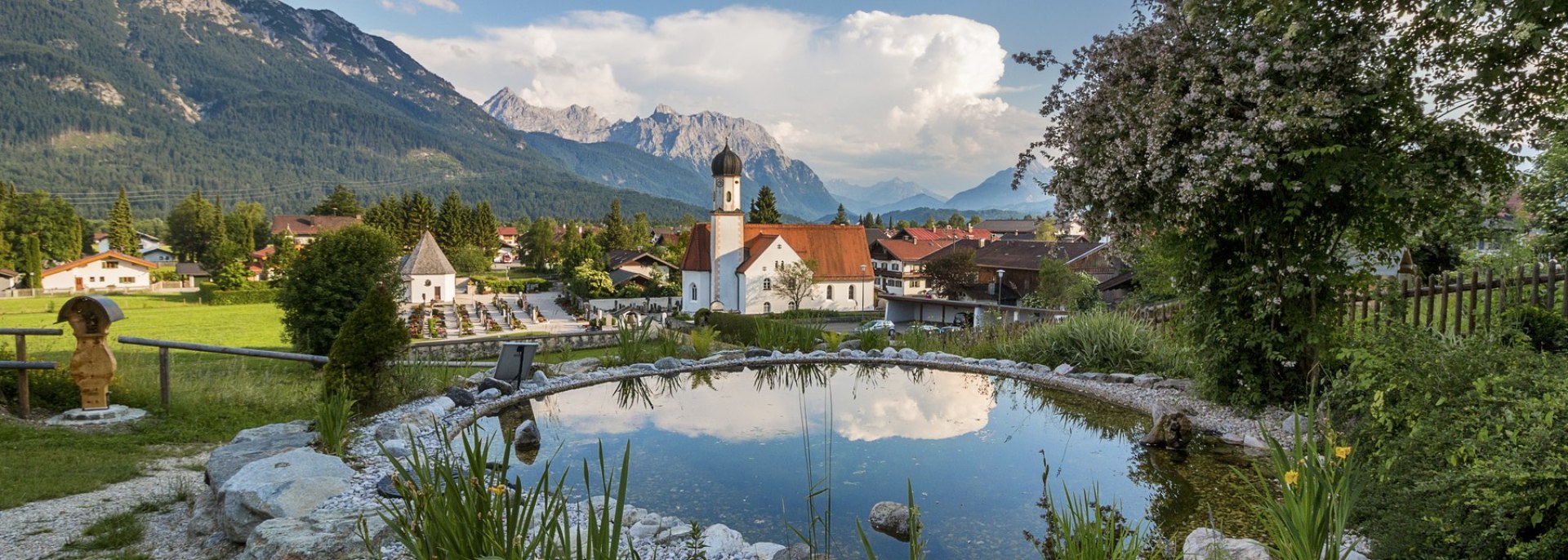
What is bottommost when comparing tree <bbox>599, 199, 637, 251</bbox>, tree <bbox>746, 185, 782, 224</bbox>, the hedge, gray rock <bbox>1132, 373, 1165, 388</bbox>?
the hedge

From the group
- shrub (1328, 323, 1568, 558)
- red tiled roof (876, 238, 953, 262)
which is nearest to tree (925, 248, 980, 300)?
red tiled roof (876, 238, 953, 262)

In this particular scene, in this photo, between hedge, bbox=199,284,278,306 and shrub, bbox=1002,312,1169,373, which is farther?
hedge, bbox=199,284,278,306

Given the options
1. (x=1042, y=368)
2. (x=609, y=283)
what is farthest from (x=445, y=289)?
(x=1042, y=368)

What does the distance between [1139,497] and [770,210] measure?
5256cm

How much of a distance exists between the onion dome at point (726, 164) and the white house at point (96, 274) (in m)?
54.8

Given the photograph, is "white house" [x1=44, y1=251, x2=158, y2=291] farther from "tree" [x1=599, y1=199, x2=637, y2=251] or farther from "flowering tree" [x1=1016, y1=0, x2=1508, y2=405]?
"flowering tree" [x1=1016, y1=0, x2=1508, y2=405]

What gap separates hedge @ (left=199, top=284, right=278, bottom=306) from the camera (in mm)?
48219

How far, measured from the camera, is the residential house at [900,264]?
5891 centimetres

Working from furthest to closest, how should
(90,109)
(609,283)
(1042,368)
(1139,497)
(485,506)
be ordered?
(90,109), (609,283), (1042,368), (1139,497), (485,506)

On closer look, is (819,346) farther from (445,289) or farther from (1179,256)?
(445,289)

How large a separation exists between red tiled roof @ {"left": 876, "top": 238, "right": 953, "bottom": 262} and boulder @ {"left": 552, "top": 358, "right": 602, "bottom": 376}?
5625 cm

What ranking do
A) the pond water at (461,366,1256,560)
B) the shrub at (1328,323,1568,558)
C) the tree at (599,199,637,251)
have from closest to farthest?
1. the shrub at (1328,323,1568,558)
2. the pond water at (461,366,1256,560)
3. the tree at (599,199,637,251)

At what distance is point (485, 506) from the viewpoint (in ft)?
6.94

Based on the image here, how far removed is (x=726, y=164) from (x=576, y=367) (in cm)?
3037
